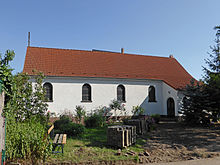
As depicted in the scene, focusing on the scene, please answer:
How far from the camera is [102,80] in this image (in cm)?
1900

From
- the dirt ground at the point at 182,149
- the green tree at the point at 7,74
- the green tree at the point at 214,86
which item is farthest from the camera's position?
the green tree at the point at 214,86

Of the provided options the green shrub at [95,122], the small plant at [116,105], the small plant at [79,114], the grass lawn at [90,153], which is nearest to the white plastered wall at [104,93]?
the small plant at [116,105]

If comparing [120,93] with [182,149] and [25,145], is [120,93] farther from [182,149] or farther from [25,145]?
[25,145]

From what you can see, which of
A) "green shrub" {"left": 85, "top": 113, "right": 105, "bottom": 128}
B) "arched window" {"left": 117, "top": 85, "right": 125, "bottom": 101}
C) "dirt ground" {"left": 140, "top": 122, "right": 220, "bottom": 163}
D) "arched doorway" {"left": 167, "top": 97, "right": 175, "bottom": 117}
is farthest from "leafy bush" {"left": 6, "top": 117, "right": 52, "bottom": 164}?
"arched doorway" {"left": 167, "top": 97, "right": 175, "bottom": 117}

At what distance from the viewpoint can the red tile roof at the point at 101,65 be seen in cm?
1831

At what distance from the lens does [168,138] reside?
10602mm

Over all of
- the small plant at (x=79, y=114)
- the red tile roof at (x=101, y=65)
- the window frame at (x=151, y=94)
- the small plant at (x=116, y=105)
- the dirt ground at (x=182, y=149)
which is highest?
the red tile roof at (x=101, y=65)

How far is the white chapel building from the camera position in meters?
17.5

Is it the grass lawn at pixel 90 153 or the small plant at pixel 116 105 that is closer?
the grass lawn at pixel 90 153

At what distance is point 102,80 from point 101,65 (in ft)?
7.76

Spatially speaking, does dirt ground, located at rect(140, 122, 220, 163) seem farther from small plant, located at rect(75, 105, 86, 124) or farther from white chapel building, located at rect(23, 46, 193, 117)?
white chapel building, located at rect(23, 46, 193, 117)

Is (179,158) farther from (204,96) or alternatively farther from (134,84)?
(134,84)

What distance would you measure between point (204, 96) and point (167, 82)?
575cm

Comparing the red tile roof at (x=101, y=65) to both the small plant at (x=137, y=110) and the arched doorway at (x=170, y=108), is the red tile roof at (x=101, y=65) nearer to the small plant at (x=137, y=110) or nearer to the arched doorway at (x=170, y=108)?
the arched doorway at (x=170, y=108)
